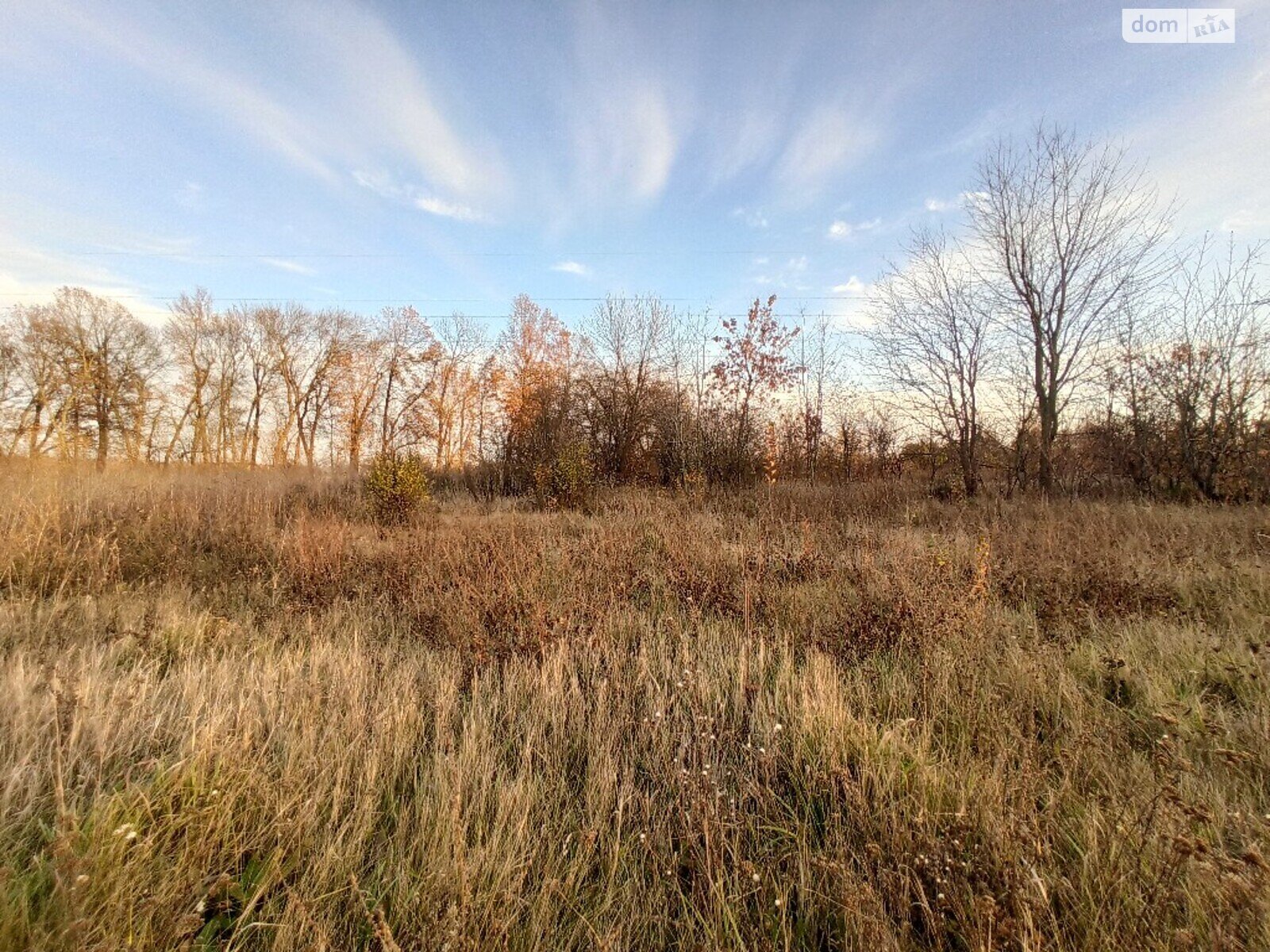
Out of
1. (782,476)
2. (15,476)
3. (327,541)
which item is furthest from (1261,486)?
(15,476)

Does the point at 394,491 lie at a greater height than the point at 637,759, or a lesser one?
greater

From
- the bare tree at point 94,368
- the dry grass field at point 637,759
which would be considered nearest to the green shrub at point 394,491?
the dry grass field at point 637,759

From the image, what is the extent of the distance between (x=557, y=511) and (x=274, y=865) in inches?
397

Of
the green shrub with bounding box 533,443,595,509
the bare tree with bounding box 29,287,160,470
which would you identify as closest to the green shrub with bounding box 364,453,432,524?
the green shrub with bounding box 533,443,595,509

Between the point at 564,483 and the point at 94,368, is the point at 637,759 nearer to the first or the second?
the point at 564,483

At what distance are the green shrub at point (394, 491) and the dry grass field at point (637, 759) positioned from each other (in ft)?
15.7

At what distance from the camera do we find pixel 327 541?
665 centimetres

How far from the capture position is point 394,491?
33.1 ft

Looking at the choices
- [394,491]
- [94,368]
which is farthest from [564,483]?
[94,368]

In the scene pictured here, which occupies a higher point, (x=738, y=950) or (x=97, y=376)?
(x=97, y=376)

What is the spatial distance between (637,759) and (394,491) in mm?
9187

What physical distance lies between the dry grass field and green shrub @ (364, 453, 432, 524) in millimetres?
4782

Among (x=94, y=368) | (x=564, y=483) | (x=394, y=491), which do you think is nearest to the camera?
(x=394, y=491)

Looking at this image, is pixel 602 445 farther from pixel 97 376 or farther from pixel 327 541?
pixel 97 376
